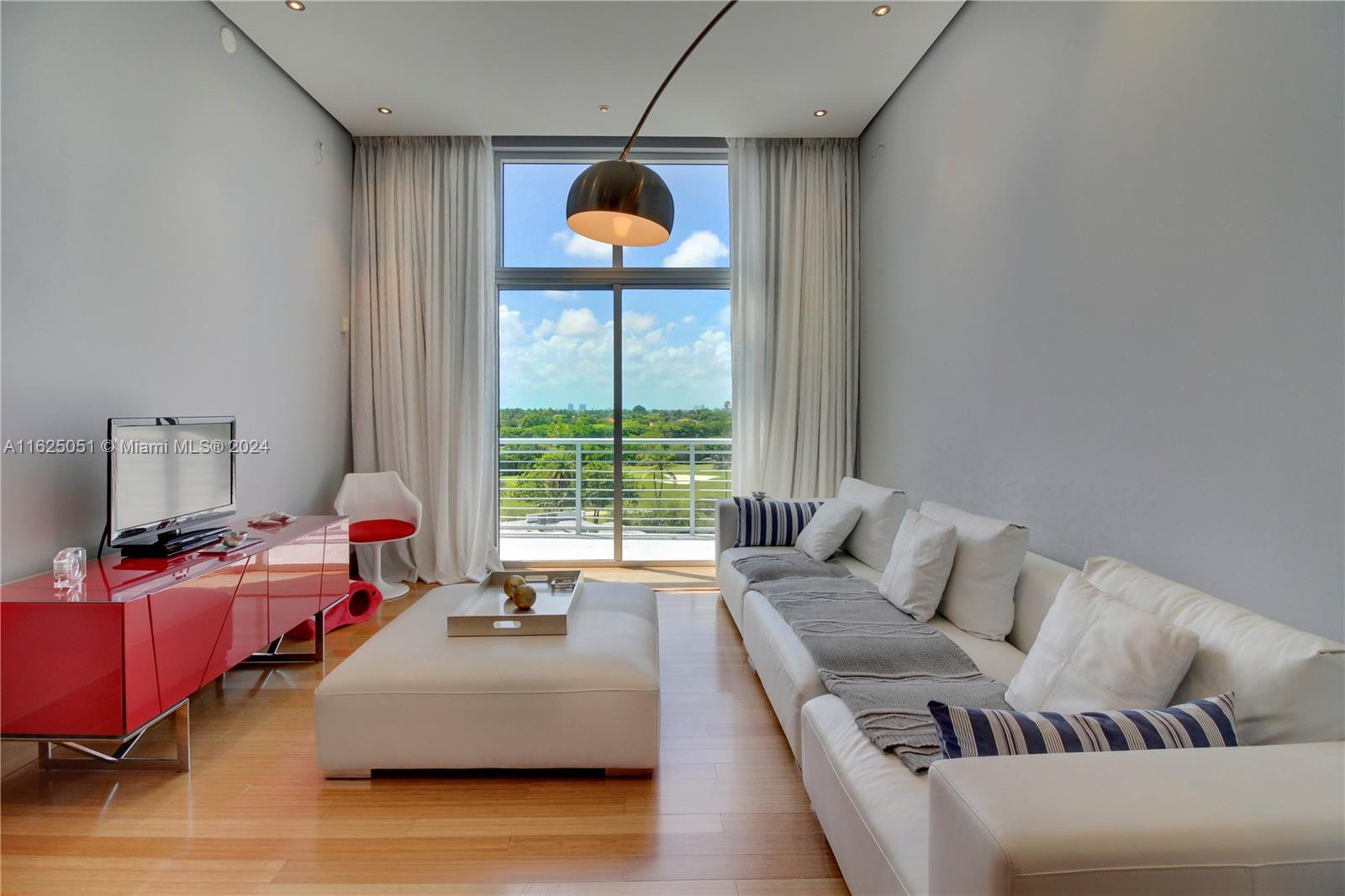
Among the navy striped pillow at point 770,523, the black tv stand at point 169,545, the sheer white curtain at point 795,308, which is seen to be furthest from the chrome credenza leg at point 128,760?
the sheer white curtain at point 795,308

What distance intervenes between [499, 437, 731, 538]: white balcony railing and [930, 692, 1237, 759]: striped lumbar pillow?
3722 millimetres

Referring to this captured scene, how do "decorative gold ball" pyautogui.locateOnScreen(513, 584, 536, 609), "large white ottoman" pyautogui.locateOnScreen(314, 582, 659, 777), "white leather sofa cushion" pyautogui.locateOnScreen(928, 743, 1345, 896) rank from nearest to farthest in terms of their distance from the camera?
"white leather sofa cushion" pyautogui.locateOnScreen(928, 743, 1345, 896), "large white ottoman" pyautogui.locateOnScreen(314, 582, 659, 777), "decorative gold ball" pyautogui.locateOnScreen(513, 584, 536, 609)

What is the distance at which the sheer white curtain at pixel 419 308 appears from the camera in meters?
4.43

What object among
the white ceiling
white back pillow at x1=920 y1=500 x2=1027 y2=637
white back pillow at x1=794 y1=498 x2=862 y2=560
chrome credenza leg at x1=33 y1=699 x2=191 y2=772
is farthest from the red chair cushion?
white back pillow at x1=920 y1=500 x2=1027 y2=637

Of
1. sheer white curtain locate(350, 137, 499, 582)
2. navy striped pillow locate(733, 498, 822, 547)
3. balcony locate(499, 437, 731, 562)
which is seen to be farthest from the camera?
balcony locate(499, 437, 731, 562)

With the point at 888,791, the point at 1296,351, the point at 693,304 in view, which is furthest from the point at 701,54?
the point at 888,791

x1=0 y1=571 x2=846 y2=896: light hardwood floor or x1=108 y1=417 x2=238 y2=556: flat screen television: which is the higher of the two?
x1=108 y1=417 x2=238 y2=556: flat screen television

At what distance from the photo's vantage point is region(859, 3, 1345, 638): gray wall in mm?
1480

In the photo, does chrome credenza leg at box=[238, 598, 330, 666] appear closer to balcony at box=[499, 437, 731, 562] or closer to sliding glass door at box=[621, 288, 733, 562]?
balcony at box=[499, 437, 731, 562]

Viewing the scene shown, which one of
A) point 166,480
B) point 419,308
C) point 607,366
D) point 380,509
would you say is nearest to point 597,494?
point 607,366

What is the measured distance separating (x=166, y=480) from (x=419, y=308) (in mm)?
2257

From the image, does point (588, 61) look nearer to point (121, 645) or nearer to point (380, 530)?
point (380, 530)

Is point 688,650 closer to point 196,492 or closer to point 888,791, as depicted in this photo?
point 888,791

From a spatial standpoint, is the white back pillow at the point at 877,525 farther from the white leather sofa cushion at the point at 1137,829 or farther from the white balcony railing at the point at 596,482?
the white leather sofa cushion at the point at 1137,829
